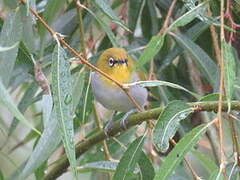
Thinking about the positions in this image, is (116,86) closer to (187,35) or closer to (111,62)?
(111,62)

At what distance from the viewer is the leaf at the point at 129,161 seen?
159cm

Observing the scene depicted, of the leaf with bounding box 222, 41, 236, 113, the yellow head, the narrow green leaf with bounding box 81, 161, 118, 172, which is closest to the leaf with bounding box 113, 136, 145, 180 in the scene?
the narrow green leaf with bounding box 81, 161, 118, 172

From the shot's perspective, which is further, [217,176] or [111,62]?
[111,62]

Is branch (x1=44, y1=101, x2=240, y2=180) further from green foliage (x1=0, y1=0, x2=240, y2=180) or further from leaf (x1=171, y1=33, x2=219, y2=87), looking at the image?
leaf (x1=171, y1=33, x2=219, y2=87)

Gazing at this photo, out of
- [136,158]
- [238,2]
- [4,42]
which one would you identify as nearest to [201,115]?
[238,2]

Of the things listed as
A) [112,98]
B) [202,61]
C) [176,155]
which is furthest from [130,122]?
[112,98]

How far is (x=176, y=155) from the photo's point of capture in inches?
52.6

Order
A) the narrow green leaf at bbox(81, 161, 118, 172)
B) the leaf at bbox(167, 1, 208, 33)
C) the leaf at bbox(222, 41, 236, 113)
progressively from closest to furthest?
the leaf at bbox(222, 41, 236, 113) < the leaf at bbox(167, 1, 208, 33) < the narrow green leaf at bbox(81, 161, 118, 172)

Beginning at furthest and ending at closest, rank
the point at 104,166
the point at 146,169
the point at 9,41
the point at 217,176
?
Result: the point at 104,166 < the point at 146,169 < the point at 9,41 < the point at 217,176

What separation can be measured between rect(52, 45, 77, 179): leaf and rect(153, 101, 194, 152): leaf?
0.18 meters

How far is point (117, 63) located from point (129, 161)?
97cm

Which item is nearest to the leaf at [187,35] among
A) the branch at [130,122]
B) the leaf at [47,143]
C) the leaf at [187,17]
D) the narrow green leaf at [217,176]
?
the branch at [130,122]

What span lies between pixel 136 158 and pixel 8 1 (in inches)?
20.5

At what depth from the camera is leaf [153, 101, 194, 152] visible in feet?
4.51
